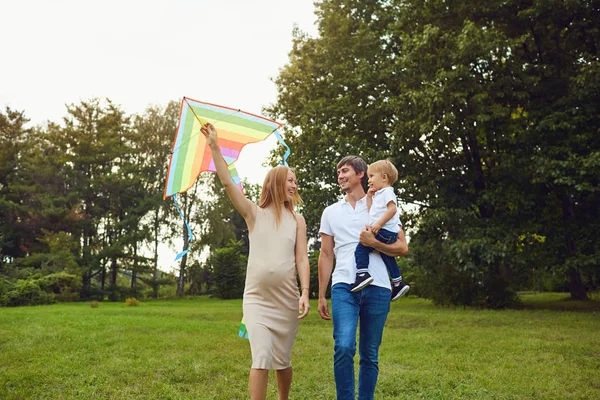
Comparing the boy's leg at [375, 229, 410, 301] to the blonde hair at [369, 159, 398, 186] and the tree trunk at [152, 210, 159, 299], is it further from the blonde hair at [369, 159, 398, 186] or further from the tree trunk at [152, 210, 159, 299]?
the tree trunk at [152, 210, 159, 299]

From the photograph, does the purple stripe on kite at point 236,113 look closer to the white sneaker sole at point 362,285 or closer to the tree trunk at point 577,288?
the white sneaker sole at point 362,285

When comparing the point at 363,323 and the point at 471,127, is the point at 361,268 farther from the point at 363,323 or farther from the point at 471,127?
the point at 471,127

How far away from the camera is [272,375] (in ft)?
24.8

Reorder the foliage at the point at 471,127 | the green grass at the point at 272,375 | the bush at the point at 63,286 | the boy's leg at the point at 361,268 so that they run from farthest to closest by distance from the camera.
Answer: the bush at the point at 63,286 → the foliage at the point at 471,127 → the green grass at the point at 272,375 → the boy's leg at the point at 361,268

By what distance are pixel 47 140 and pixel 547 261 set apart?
34423 millimetres

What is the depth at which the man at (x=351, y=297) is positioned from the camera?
12.8 ft

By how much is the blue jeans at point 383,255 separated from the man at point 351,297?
0.05m

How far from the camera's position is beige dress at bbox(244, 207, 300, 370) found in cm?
394

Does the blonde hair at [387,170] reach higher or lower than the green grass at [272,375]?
higher

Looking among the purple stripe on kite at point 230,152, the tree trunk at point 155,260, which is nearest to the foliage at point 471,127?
the purple stripe on kite at point 230,152

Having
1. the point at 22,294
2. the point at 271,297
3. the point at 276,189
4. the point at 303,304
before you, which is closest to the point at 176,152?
the point at 276,189

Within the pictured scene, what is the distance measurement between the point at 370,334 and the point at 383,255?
0.63 meters

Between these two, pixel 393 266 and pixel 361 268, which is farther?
pixel 393 266

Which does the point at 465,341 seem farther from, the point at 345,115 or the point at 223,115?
the point at 345,115
